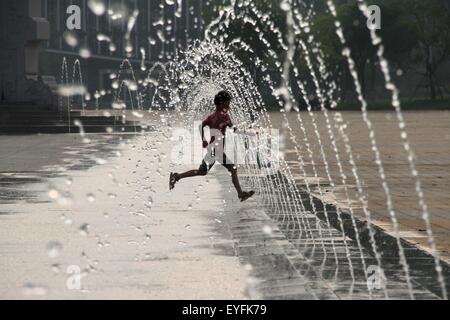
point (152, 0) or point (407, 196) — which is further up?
point (152, 0)

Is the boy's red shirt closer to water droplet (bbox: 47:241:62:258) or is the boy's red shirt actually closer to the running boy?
the running boy

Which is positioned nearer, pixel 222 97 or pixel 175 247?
pixel 175 247

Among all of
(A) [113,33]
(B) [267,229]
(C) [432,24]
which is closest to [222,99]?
(B) [267,229]

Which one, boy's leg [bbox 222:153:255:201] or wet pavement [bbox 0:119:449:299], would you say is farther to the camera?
boy's leg [bbox 222:153:255:201]

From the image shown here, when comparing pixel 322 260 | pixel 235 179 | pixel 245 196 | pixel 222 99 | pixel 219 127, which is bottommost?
pixel 322 260

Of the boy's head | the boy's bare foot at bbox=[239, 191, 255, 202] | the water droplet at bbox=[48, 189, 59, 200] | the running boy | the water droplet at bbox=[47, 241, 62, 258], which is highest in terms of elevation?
the boy's head

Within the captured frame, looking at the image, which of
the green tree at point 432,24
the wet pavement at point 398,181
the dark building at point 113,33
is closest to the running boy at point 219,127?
the wet pavement at point 398,181

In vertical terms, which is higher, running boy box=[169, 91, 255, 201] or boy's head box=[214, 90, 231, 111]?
boy's head box=[214, 90, 231, 111]

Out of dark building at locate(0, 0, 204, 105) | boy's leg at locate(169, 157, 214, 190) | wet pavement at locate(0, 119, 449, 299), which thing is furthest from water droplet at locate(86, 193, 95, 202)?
dark building at locate(0, 0, 204, 105)

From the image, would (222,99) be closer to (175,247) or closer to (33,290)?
(175,247)

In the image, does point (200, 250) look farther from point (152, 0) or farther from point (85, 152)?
point (152, 0)
